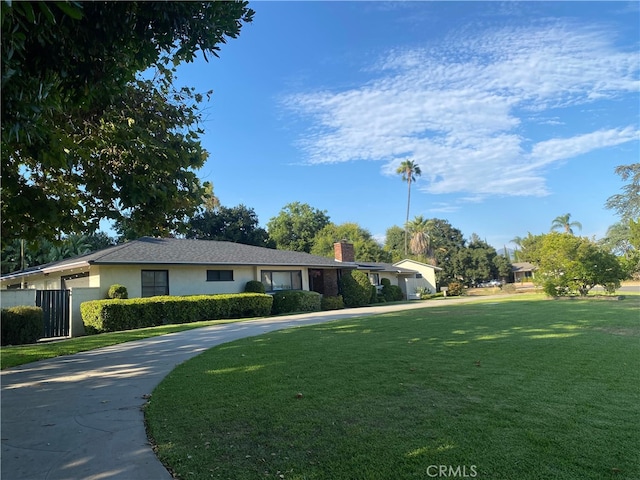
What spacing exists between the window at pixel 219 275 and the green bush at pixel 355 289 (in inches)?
329

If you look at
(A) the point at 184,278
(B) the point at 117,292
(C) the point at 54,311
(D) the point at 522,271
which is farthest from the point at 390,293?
(D) the point at 522,271

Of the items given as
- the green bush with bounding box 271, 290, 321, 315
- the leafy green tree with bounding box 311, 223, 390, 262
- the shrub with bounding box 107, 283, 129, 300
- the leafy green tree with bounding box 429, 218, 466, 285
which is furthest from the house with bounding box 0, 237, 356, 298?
the leafy green tree with bounding box 429, 218, 466, 285

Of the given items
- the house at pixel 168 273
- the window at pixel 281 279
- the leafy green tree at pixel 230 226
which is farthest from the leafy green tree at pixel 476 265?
the window at pixel 281 279

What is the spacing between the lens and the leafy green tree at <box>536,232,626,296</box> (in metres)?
20.8

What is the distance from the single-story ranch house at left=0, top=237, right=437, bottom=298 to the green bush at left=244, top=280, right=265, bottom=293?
1.56 feet

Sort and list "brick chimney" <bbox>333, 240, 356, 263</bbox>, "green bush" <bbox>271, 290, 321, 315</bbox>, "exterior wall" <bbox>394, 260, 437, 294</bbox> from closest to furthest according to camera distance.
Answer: "green bush" <bbox>271, 290, 321, 315</bbox>, "brick chimney" <bbox>333, 240, 356, 263</bbox>, "exterior wall" <bbox>394, 260, 437, 294</bbox>

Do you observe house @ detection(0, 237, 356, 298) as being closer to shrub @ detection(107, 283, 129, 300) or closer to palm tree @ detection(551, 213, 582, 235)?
shrub @ detection(107, 283, 129, 300)

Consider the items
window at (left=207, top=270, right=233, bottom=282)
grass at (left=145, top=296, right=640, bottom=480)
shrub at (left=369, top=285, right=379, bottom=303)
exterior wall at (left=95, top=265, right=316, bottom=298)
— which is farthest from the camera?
shrub at (left=369, top=285, right=379, bottom=303)

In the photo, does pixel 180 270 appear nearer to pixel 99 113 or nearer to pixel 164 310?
pixel 164 310

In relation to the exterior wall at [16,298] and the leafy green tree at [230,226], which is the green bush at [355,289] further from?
the exterior wall at [16,298]

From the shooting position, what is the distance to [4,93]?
320 centimetres

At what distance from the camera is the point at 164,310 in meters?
17.9
